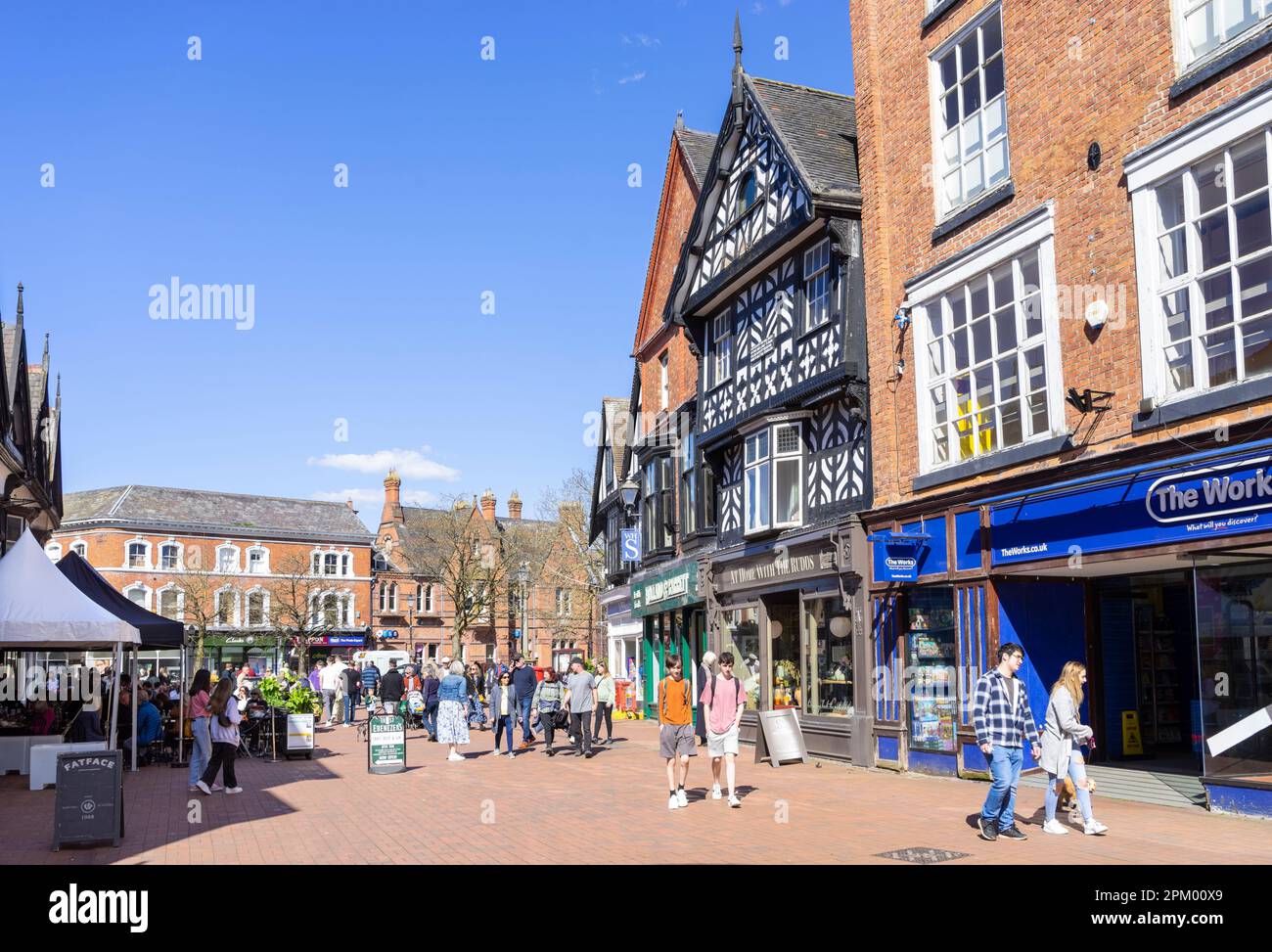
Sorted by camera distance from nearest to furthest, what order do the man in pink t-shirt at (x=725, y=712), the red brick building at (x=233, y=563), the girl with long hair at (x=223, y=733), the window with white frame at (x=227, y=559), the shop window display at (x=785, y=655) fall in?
the man in pink t-shirt at (x=725, y=712)
the girl with long hair at (x=223, y=733)
the shop window display at (x=785, y=655)
the red brick building at (x=233, y=563)
the window with white frame at (x=227, y=559)

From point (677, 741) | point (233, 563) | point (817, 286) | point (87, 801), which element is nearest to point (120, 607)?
point (87, 801)

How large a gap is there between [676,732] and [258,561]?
5547 cm

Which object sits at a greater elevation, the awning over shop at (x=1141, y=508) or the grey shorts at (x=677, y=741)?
the awning over shop at (x=1141, y=508)

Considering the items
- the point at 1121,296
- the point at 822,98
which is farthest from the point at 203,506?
the point at 1121,296

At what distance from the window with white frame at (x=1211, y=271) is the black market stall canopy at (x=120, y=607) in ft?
51.6

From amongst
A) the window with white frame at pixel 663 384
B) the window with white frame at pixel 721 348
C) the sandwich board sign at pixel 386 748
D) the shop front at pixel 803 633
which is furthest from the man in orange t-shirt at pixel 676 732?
the window with white frame at pixel 663 384

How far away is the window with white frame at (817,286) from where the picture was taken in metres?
19.9

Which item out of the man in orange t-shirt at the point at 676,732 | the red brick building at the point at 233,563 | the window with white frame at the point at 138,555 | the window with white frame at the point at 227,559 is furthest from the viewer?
the window with white frame at the point at 227,559

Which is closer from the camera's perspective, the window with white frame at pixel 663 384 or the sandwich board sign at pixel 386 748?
the sandwich board sign at pixel 386 748

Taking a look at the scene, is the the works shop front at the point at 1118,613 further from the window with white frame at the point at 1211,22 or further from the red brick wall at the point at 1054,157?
the window with white frame at the point at 1211,22

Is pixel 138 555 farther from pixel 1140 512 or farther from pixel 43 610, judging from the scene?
pixel 1140 512

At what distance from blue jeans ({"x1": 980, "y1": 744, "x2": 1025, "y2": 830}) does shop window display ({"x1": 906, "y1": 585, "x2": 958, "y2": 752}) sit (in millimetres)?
5263
